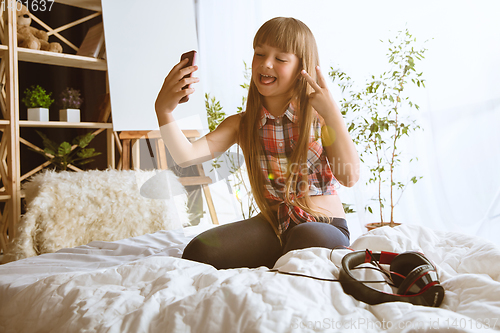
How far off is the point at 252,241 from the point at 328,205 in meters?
0.25

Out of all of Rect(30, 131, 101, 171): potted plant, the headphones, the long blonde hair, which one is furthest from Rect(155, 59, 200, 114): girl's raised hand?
Rect(30, 131, 101, 171): potted plant

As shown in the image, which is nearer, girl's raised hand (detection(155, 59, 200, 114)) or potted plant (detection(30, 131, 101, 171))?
girl's raised hand (detection(155, 59, 200, 114))

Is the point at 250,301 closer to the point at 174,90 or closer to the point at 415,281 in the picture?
the point at 415,281

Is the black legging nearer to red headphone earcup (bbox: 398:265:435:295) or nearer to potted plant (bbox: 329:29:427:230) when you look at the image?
red headphone earcup (bbox: 398:265:435:295)

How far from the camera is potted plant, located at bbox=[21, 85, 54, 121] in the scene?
2367 millimetres

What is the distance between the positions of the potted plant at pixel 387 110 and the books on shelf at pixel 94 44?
1.57 meters

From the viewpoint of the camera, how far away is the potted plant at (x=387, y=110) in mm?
1960


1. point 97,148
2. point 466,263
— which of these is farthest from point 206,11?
point 466,263

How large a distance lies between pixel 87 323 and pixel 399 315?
0.43 m

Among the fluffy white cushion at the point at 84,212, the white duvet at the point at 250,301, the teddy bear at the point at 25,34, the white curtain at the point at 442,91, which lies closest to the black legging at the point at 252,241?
the white duvet at the point at 250,301

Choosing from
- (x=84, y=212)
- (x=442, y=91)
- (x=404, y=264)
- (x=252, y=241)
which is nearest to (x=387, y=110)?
(x=442, y=91)

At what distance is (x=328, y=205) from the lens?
110 centimetres

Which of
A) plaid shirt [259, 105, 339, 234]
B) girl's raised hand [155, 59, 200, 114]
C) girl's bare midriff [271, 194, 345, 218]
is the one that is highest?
girl's raised hand [155, 59, 200, 114]

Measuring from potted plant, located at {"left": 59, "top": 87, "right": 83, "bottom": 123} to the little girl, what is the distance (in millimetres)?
1664
